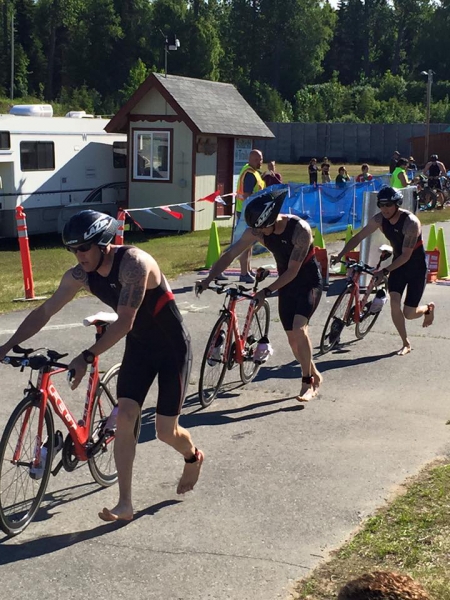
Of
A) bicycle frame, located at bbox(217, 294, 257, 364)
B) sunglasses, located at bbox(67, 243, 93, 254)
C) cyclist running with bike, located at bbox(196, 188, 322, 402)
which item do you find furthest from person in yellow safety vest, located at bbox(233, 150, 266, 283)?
sunglasses, located at bbox(67, 243, 93, 254)

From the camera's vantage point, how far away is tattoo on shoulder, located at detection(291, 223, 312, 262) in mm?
7812

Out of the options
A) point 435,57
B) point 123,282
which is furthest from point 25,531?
point 435,57

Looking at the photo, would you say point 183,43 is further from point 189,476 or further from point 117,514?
point 117,514

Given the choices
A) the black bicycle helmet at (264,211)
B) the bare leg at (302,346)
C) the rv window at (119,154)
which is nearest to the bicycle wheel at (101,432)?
the black bicycle helmet at (264,211)

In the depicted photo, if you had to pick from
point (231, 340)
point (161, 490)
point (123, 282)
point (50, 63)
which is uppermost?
point (50, 63)

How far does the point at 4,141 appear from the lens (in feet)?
70.5

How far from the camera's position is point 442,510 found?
214 inches

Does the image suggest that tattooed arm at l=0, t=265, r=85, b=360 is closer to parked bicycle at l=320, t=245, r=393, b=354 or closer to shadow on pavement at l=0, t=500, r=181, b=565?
shadow on pavement at l=0, t=500, r=181, b=565

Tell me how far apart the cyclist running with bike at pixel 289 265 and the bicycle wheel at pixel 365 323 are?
7.92 feet

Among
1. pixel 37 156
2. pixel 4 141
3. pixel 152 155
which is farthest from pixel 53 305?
pixel 152 155

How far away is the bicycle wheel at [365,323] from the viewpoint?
10711 mm

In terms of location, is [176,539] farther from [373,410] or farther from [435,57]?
[435,57]

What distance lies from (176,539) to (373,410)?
125 inches

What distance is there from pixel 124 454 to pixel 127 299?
944 mm
